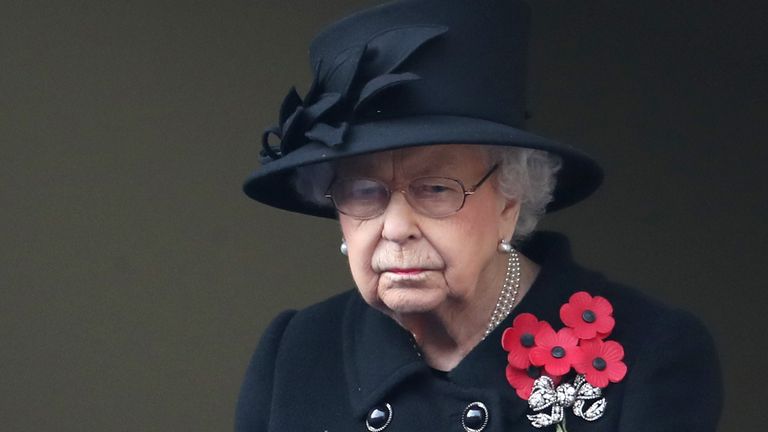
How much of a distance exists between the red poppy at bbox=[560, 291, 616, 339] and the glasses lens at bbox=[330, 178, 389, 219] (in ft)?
1.35

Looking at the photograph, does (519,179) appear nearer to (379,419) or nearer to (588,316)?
(588,316)

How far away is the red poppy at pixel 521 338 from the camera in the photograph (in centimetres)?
265

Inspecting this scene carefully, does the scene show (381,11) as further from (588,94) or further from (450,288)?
(588,94)

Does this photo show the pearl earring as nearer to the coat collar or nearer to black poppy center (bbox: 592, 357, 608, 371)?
the coat collar

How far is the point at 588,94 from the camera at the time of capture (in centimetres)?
419

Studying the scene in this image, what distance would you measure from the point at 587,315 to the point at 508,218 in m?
0.23

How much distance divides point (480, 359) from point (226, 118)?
1.68m

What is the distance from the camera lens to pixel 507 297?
274 centimetres

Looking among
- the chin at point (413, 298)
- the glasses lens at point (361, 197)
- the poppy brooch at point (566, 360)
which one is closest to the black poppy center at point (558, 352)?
the poppy brooch at point (566, 360)

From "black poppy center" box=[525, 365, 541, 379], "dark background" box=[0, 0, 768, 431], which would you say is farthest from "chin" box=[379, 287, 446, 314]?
"dark background" box=[0, 0, 768, 431]

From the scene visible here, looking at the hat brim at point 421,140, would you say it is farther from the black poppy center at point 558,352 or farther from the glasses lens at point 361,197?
the black poppy center at point 558,352

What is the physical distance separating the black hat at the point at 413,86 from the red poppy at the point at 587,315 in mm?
249

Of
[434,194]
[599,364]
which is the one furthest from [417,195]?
[599,364]

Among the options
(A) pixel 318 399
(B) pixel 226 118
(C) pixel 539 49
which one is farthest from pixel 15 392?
(C) pixel 539 49
